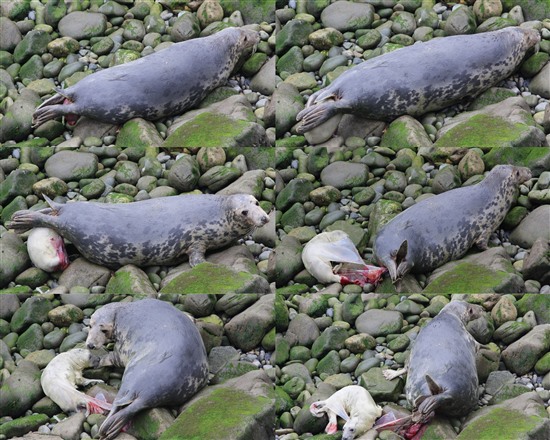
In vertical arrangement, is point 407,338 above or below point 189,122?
below

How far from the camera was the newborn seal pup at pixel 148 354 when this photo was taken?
14562 mm

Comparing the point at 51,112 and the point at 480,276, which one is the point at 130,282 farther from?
the point at 480,276

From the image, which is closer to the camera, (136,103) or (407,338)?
(407,338)

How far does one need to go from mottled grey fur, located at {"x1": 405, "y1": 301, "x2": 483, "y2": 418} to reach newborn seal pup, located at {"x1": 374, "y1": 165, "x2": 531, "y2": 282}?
552 millimetres

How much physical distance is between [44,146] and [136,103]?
3.32ft

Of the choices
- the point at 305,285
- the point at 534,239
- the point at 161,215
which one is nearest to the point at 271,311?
the point at 305,285

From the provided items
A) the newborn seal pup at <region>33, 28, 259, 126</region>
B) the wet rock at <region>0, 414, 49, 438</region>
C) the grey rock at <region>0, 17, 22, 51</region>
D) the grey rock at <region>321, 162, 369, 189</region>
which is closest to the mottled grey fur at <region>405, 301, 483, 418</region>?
the grey rock at <region>321, 162, 369, 189</region>

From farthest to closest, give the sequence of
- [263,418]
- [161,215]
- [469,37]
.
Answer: [469,37] → [161,215] → [263,418]

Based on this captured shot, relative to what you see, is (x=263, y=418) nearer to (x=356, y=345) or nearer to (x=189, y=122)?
(x=356, y=345)

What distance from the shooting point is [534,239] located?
612 inches

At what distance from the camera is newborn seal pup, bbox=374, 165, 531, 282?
15.4 m

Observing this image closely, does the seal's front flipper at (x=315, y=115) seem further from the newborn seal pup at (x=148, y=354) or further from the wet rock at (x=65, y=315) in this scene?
the wet rock at (x=65, y=315)

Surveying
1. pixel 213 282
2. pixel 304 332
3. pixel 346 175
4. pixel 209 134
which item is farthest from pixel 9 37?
pixel 304 332

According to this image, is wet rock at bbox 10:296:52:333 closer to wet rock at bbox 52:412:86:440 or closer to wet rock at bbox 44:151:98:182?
wet rock at bbox 52:412:86:440
